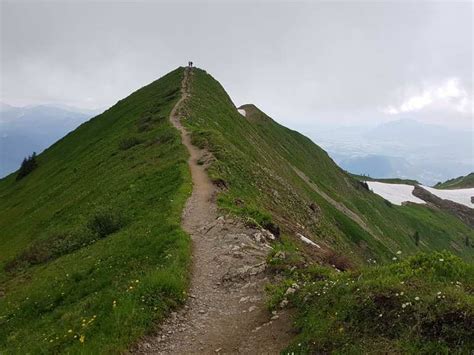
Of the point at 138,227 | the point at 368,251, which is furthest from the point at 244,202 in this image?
the point at 368,251

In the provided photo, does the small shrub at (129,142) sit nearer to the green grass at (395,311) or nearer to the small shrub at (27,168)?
the green grass at (395,311)

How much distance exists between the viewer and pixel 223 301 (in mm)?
14094

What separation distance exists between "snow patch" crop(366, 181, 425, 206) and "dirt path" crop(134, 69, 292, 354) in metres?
130

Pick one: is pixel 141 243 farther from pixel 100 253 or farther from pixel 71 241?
pixel 71 241

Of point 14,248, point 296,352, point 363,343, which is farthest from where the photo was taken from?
point 14,248

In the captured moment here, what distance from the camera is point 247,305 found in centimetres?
1365

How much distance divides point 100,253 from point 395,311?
A: 15.3m

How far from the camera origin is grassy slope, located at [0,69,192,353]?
41.7 feet

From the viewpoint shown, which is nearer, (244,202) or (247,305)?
(247,305)

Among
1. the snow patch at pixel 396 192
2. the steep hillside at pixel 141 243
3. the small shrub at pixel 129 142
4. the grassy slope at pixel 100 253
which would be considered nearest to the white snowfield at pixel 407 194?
the snow patch at pixel 396 192

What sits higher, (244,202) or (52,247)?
(244,202)

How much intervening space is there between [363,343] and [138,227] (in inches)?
609

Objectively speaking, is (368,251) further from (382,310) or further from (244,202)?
(382,310)

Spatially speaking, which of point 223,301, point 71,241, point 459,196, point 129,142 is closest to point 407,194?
point 459,196
